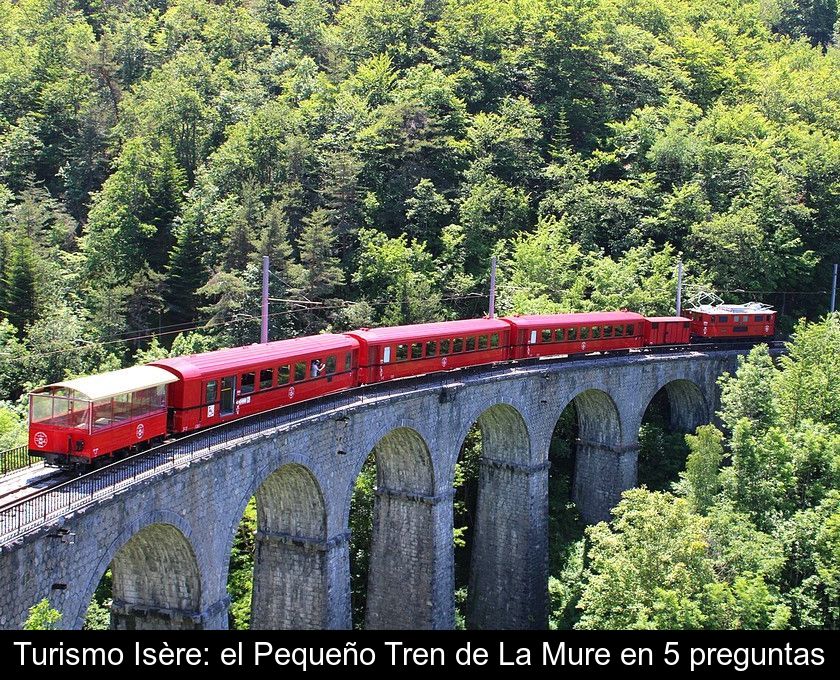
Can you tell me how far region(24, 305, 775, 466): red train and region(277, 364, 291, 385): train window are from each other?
3 centimetres

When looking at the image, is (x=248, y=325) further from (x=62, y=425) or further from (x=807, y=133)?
(x=807, y=133)

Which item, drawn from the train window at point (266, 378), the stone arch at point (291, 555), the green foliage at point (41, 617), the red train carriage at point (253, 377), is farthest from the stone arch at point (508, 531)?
the green foliage at point (41, 617)

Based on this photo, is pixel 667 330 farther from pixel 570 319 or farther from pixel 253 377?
pixel 253 377

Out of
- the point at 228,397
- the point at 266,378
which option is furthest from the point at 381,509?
the point at 228,397

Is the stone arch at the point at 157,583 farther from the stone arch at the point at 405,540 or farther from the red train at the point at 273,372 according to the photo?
the stone arch at the point at 405,540

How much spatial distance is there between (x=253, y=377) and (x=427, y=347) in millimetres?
10222

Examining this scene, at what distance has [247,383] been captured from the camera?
98.2 ft

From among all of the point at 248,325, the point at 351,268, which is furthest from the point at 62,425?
the point at 351,268

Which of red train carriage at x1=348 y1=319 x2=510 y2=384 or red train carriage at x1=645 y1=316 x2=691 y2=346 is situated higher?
red train carriage at x1=645 y1=316 x2=691 y2=346

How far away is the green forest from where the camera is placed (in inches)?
1575

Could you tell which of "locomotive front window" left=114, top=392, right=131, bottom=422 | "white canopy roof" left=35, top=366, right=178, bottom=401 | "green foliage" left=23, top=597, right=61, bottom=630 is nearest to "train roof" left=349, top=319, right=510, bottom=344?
"white canopy roof" left=35, top=366, right=178, bottom=401

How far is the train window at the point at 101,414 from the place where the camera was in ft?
78.7

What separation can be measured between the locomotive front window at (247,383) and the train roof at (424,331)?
6745mm

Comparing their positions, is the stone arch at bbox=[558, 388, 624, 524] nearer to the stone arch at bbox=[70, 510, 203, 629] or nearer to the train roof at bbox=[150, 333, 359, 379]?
the train roof at bbox=[150, 333, 359, 379]
